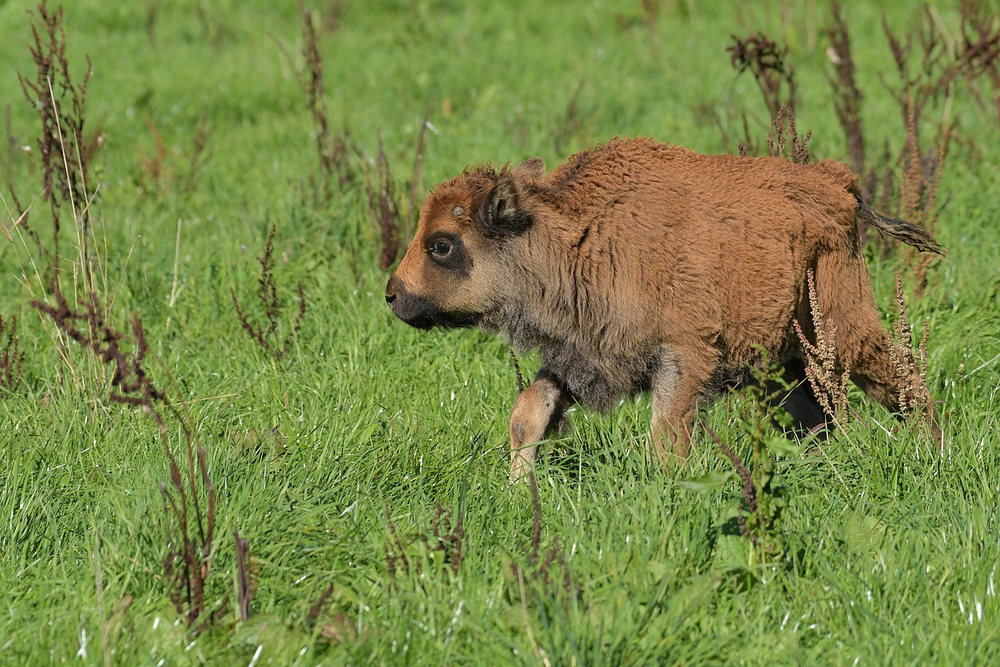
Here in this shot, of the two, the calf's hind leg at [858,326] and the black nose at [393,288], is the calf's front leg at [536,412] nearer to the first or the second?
the black nose at [393,288]

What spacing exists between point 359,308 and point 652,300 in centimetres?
199

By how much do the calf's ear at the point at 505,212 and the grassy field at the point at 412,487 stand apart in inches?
32.6

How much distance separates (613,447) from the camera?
14.0 ft

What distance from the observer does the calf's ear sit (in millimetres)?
4430

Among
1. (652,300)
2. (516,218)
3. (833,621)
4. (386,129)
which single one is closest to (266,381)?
(516,218)

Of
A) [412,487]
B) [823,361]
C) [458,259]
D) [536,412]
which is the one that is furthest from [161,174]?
[823,361]

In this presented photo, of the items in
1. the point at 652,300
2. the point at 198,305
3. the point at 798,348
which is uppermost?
the point at 652,300

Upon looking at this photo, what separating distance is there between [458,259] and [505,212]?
0.92 feet

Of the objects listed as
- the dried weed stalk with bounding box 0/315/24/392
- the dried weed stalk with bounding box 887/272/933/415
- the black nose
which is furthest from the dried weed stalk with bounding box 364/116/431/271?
the dried weed stalk with bounding box 887/272/933/415

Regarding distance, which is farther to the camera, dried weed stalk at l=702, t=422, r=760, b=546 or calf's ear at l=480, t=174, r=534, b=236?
calf's ear at l=480, t=174, r=534, b=236

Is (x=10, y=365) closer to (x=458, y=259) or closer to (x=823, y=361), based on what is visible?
(x=458, y=259)

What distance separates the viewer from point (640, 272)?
434 centimetres

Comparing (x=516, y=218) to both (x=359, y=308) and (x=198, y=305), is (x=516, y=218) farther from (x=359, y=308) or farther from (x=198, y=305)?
(x=198, y=305)

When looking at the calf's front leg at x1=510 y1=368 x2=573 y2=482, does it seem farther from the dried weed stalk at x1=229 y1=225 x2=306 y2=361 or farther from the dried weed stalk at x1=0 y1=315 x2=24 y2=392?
the dried weed stalk at x1=0 y1=315 x2=24 y2=392
